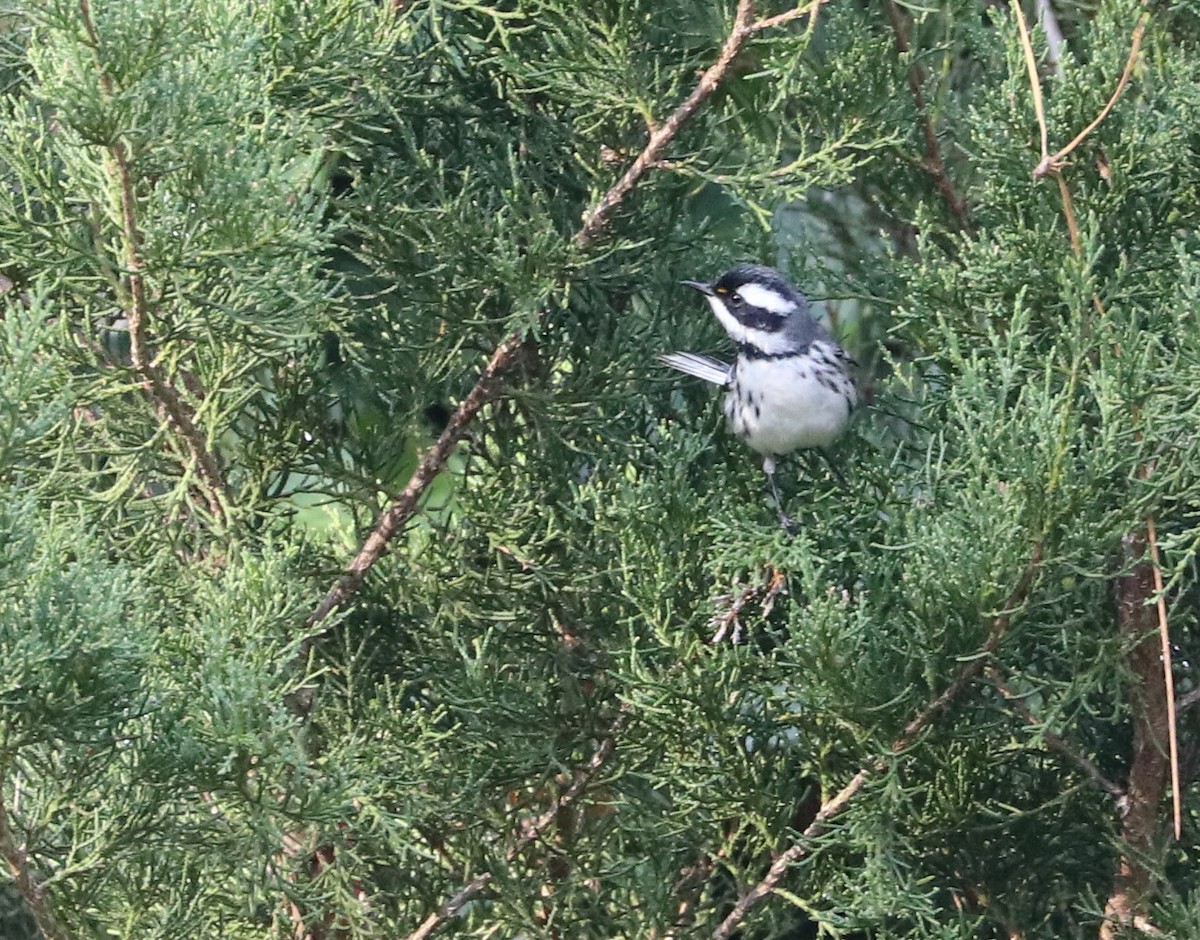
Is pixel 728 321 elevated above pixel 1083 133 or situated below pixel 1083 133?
below

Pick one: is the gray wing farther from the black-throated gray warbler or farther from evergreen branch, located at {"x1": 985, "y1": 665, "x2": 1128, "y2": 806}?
evergreen branch, located at {"x1": 985, "y1": 665, "x2": 1128, "y2": 806}

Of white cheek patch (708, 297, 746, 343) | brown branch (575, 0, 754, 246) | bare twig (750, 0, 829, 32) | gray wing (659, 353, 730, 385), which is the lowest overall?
gray wing (659, 353, 730, 385)

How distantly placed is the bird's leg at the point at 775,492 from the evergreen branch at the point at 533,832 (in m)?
0.33

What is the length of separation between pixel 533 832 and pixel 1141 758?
0.73m

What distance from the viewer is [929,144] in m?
1.94

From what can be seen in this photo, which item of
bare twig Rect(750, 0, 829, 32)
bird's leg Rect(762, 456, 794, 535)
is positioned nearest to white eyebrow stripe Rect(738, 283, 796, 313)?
bird's leg Rect(762, 456, 794, 535)

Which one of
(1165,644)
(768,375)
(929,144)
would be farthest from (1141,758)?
(929,144)

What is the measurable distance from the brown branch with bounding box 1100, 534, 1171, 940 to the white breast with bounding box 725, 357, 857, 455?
1.50 feet

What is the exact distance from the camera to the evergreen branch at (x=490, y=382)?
162 centimetres

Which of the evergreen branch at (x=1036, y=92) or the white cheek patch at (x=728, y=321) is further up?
the evergreen branch at (x=1036, y=92)

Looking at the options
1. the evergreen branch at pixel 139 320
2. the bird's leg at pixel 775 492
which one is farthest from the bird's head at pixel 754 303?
the evergreen branch at pixel 139 320

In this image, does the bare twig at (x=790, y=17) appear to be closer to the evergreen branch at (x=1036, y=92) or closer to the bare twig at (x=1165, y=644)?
the evergreen branch at (x=1036, y=92)

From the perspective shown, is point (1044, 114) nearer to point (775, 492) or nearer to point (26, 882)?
point (775, 492)

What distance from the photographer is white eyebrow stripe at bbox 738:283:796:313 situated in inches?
77.0
